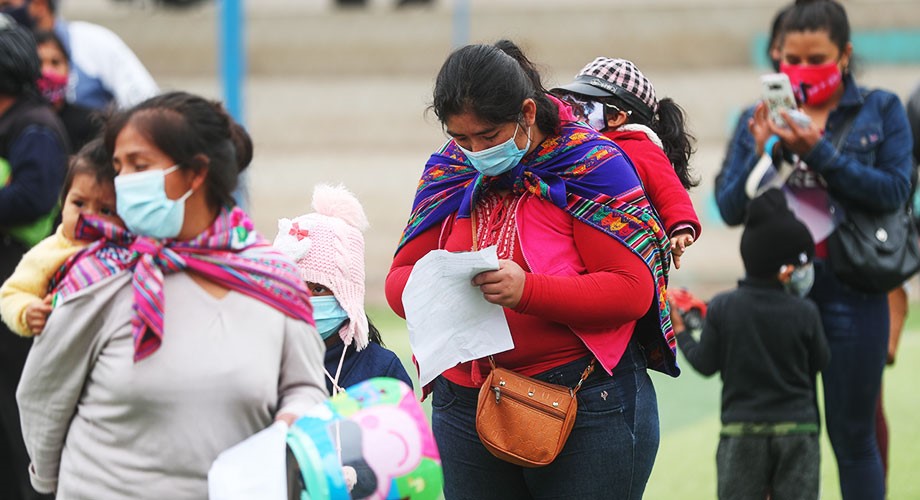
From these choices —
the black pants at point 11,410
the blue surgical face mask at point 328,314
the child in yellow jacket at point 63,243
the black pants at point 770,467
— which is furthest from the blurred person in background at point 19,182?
the black pants at point 770,467

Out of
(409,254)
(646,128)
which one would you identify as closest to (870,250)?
(646,128)

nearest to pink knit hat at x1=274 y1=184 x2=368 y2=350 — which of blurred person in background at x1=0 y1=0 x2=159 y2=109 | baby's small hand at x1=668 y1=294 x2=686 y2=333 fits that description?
baby's small hand at x1=668 y1=294 x2=686 y2=333

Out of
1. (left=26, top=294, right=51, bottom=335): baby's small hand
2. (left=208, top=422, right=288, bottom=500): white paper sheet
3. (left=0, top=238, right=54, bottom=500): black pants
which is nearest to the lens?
(left=208, top=422, right=288, bottom=500): white paper sheet

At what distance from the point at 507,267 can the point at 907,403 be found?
5455 mm

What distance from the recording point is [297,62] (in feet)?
70.5

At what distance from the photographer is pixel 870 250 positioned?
5.16 m

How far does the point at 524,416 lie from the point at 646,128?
3.41 feet

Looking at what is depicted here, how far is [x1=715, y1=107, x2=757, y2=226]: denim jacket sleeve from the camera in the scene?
213 inches

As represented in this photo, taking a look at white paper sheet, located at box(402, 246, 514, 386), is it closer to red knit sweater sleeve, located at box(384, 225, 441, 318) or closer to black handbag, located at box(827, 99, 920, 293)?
red knit sweater sleeve, located at box(384, 225, 441, 318)

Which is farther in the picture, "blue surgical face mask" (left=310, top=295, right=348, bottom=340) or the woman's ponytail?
the woman's ponytail

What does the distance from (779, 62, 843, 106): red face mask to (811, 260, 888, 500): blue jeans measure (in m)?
0.66

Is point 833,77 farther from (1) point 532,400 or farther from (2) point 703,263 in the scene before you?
(2) point 703,263

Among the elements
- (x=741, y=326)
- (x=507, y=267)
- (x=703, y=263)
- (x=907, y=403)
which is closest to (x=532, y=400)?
(x=507, y=267)

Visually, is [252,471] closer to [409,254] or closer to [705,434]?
[409,254]
